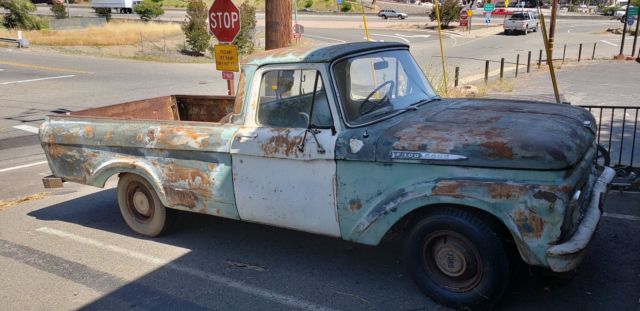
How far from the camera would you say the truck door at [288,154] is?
4164 millimetres

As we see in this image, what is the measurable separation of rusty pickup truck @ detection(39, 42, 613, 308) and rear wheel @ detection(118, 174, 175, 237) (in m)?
0.02

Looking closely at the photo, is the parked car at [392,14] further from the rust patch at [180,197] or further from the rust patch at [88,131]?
the rust patch at [180,197]

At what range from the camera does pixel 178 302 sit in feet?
13.7

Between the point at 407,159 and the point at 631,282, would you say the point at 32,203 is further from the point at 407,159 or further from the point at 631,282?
the point at 631,282

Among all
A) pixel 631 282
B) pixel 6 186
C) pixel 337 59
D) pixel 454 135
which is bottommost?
pixel 6 186

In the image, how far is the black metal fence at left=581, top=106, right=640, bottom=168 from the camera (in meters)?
7.20

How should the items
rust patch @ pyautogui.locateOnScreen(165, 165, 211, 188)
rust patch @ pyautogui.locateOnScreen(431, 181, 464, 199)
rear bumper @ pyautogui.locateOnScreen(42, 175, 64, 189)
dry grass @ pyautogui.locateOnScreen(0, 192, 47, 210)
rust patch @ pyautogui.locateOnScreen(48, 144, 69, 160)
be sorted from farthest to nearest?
dry grass @ pyautogui.locateOnScreen(0, 192, 47, 210), rear bumper @ pyautogui.locateOnScreen(42, 175, 64, 189), rust patch @ pyautogui.locateOnScreen(48, 144, 69, 160), rust patch @ pyautogui.locateOnScreen(165, 165, 211, 188), rust patch @ pyautogui.locateOnScreen(431, 181, 464, 199)

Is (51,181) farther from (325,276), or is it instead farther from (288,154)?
(325,276)

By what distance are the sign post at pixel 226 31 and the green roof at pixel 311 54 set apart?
15.2 ft

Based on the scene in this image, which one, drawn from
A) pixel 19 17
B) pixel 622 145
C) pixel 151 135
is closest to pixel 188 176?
pixel 151 135

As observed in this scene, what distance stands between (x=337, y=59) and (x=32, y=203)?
486cm

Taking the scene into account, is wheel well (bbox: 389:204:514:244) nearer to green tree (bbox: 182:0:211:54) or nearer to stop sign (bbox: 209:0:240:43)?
stop sign (bbox: 209:0:240:43)

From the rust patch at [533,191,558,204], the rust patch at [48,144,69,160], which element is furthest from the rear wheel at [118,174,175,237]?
the rust patch at [533,191,558,204]

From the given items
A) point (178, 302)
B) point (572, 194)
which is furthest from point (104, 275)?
point (572, 194)
